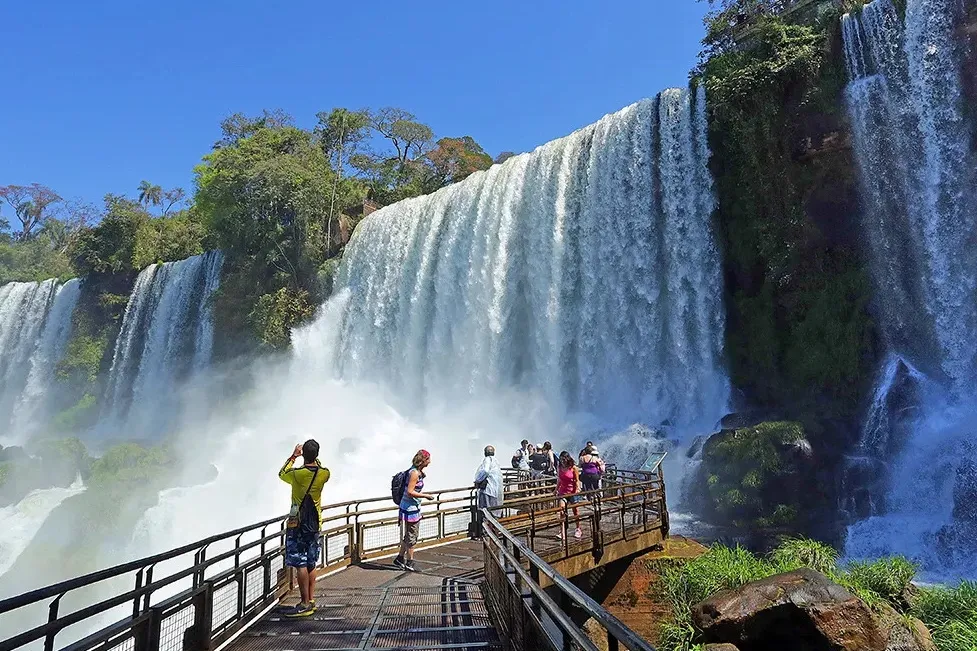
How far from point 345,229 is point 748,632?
34250 millimetres

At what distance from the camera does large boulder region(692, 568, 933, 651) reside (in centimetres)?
629

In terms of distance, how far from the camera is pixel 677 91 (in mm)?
23797

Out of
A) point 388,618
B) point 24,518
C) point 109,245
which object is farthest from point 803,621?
point 109,245

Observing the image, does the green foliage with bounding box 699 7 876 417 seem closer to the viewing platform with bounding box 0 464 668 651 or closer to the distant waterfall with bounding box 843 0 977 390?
the distant waterfall with bounding box 843 0 977 390

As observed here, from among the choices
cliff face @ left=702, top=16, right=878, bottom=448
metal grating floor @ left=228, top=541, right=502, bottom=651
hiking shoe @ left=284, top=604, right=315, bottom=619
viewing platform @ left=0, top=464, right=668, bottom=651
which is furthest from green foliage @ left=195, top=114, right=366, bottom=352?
hiking shoe @ left=284, top=604, right=315, bottom=619

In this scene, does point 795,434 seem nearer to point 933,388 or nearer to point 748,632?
point 933,388

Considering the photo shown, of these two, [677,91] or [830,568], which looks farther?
[677,91]

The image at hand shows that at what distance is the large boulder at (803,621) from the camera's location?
6.29 meters

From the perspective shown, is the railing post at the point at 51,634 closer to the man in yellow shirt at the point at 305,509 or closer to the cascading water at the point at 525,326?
the man in yellow shirt at the point at 305,509

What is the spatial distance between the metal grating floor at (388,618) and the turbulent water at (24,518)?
22049mm

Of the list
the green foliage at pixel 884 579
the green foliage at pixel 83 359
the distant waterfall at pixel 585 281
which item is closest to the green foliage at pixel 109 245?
the green foliage at pixel 83 359

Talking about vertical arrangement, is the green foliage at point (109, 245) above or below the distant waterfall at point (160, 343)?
above

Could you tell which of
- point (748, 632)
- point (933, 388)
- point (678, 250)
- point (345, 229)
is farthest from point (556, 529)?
point (345, 229)

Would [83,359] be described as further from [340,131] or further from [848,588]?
[848,588]
